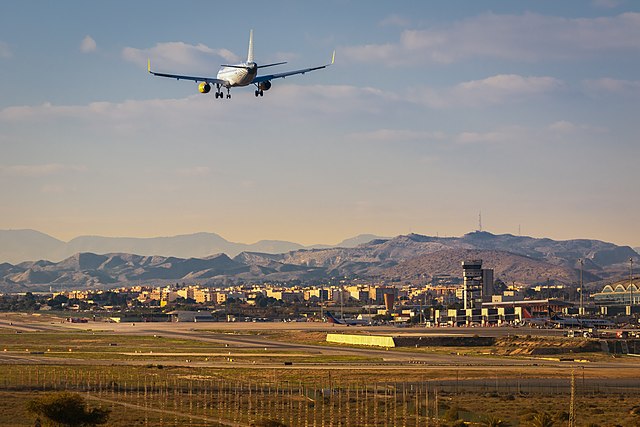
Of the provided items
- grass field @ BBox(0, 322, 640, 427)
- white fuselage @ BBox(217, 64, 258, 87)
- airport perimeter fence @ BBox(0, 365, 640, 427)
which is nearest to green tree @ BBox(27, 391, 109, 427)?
grass field @ BBox(0, 322, 640, 427)

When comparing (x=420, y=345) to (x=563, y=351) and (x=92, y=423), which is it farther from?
(x=92, y=423)

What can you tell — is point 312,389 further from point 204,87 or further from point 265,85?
point 204,87

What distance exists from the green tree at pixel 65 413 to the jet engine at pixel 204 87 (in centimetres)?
3987

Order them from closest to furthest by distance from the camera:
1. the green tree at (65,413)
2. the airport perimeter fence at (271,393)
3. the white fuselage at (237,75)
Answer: the green tree at (65,413)
the airport perimeter fence at (271,393)
the white fuselage at (237,75)

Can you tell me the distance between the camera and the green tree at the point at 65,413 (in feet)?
255

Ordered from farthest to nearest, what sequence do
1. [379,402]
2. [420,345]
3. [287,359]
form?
[420,345] < [287,359] < [379,402]

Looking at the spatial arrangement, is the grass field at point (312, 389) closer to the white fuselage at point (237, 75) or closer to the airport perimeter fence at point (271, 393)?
the airport perimeter fence at point (271, 393)

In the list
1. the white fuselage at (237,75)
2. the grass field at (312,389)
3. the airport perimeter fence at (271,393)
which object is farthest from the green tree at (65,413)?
the white fuselage at (237,75)

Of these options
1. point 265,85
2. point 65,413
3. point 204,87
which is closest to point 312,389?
point 265,85

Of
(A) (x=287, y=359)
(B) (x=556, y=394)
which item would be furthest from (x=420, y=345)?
(B) (x=556, y=394)

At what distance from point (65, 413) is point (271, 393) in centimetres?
3067

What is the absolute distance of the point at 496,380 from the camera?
119 metres

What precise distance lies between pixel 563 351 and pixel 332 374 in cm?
5858

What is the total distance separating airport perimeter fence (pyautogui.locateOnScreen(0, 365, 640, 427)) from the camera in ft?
285
